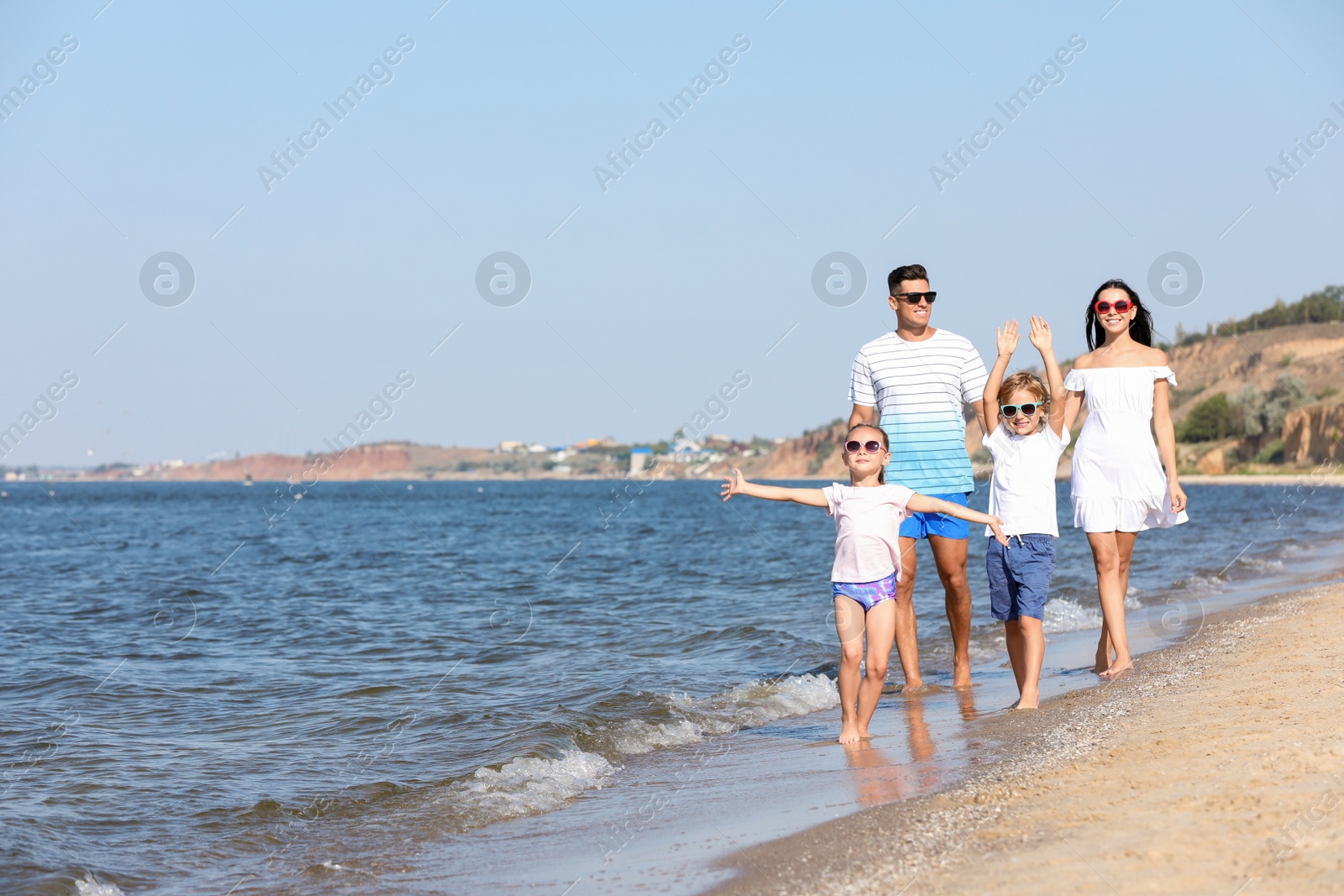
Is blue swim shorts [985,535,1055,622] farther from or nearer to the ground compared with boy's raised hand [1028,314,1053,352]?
nearer to the ground

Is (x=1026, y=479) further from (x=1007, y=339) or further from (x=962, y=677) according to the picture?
(x=962, y=677)

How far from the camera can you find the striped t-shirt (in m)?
5.79

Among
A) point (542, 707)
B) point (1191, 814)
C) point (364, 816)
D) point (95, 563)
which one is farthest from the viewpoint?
point (95, 563)

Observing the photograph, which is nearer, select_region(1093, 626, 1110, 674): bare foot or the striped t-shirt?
the striped t-shirt

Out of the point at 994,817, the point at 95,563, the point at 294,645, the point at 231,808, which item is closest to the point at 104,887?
the point at 231,808

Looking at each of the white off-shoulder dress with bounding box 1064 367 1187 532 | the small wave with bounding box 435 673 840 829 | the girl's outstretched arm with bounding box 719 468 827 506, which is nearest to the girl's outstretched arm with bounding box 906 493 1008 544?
the girl's outstretched arm with bounding box 719 468 827 506

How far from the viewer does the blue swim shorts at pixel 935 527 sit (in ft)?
19.2

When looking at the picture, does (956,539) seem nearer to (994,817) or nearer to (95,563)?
(994,817)

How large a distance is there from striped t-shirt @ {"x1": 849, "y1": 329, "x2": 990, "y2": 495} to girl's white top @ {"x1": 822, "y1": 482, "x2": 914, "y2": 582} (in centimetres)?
87

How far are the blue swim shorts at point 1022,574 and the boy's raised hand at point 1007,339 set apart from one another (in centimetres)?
93

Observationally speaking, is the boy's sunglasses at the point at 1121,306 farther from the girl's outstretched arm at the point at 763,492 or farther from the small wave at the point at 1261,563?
the small wave at the point at 1261,563

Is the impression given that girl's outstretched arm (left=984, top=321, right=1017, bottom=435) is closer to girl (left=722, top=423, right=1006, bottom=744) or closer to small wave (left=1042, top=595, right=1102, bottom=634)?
girl (left=722, top=423, right=1006, bottom=744)

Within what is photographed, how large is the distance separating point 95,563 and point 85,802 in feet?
65.7

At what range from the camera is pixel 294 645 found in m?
10.4
